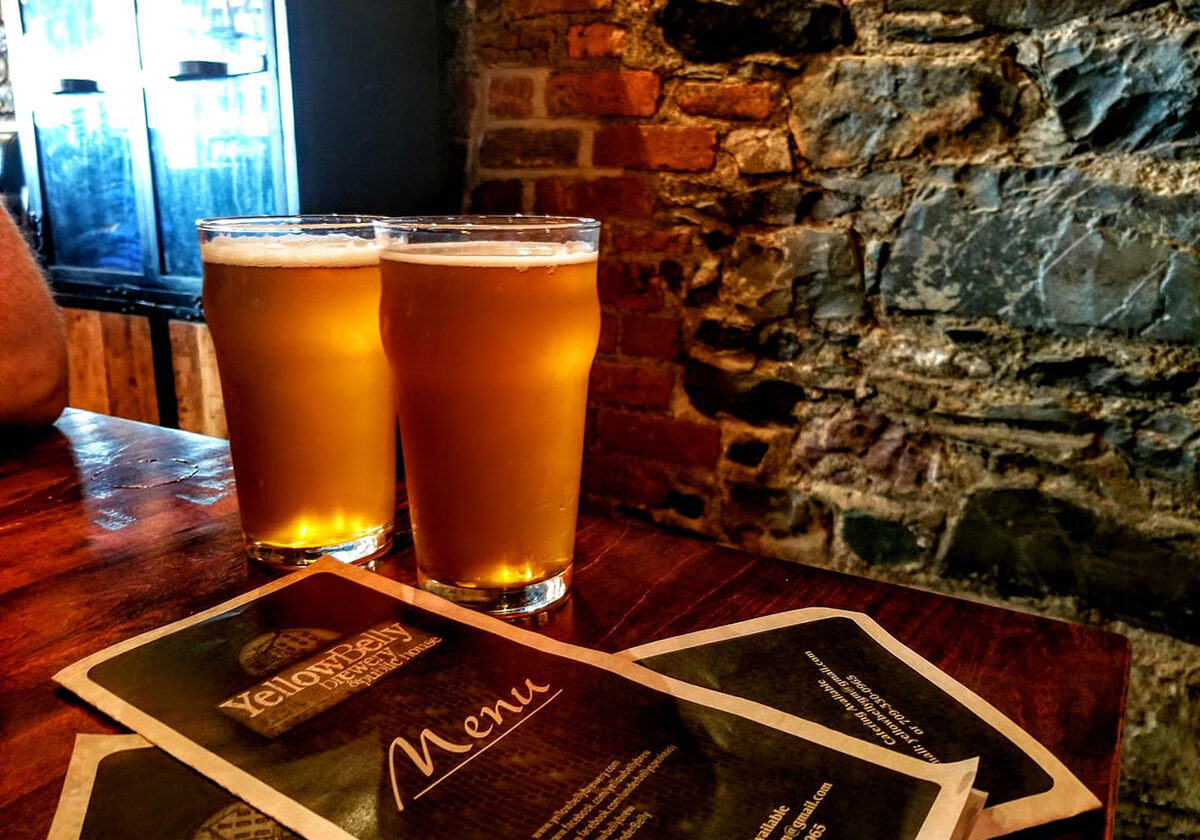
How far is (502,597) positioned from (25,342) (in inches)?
28.7

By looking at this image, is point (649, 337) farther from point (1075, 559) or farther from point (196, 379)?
point (196, 379)

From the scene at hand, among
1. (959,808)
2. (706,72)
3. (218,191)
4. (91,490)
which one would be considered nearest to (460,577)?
(959,808)

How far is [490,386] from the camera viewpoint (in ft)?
1.75

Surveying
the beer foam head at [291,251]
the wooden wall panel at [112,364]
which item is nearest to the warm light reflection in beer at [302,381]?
the beer foam head at [291,251]

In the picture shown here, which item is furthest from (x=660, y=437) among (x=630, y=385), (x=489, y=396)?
(x=489, y=396)

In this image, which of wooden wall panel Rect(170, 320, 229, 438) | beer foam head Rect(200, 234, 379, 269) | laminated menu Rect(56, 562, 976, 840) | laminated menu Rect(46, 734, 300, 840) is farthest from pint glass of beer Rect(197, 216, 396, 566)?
wooden wall panel Rect(170, 320, 229, 438)

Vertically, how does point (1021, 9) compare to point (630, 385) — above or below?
above

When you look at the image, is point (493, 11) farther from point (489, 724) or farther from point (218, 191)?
point (489, 724)

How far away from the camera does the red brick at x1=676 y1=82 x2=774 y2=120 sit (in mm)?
1427

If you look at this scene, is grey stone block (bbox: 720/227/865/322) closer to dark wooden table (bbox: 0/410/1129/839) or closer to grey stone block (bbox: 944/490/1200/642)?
grey stone block (bbox: 944/490/1200/642)

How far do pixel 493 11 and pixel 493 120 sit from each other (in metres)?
0.20

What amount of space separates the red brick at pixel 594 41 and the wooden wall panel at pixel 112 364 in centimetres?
149

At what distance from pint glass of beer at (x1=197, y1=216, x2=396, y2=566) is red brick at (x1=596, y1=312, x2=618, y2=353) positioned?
3.32 ft

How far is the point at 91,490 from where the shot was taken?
82 centimetres
